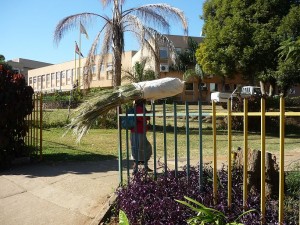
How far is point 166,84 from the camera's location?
15.8 ft

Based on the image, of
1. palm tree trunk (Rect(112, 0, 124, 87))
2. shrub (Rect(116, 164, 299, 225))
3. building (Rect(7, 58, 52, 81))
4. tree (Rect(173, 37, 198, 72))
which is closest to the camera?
shrub (Rect(116, 164, 299, 225))

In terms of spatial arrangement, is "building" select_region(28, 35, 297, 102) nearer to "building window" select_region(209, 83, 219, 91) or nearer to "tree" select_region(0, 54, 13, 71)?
"building window" select_region(209, 83, 219, 91)

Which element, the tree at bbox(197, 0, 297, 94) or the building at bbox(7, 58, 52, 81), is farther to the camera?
the building at bbox(7, 58, 52, 81)

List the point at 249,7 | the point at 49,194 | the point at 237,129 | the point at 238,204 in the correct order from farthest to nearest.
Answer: the point at 249,7 → the point at 237,129 → the point at 49,194 → the point at 238,204

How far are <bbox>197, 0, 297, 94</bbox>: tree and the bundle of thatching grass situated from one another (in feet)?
48.9

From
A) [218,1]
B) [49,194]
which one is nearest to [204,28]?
[218,1]

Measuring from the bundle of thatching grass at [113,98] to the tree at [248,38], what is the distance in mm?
14912

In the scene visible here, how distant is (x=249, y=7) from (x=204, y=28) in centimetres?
383

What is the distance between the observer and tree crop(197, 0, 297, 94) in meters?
18.7

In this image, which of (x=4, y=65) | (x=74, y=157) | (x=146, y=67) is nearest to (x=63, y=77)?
(x=146, y=67)

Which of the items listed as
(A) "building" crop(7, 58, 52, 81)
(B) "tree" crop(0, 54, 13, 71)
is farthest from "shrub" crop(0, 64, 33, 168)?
(A) "building" crop(7, 58, 52, 81)

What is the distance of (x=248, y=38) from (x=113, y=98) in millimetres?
16135

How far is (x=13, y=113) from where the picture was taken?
8.24 m

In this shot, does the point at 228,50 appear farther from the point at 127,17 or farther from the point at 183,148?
the point at 183,148
